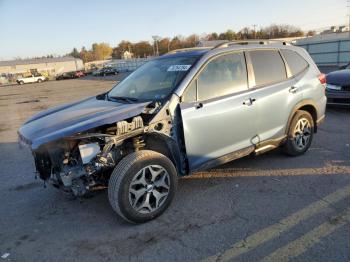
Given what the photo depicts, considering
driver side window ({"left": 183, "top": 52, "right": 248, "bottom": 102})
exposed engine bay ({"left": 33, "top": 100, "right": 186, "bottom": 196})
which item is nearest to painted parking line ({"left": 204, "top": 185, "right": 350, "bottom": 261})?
exposed engine bay ({"left": 33, "top": 100, "right": 186, "bottom": 196})

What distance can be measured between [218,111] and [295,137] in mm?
1890

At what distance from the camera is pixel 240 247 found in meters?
3.26

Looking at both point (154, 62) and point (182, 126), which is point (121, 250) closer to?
point (182, 126)

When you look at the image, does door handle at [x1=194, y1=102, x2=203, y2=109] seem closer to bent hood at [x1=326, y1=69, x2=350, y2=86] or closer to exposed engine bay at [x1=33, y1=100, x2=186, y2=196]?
exposed engine bay at [x1=33, y1=100, x2=186, y2=196]

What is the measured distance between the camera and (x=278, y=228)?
355cm

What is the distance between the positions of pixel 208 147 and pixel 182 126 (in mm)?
498

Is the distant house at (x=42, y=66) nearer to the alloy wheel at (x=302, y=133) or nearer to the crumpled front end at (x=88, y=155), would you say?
the alloy wheel at (x=302, y=133)

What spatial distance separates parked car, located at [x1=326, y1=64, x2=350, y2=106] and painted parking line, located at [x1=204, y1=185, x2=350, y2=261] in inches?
209

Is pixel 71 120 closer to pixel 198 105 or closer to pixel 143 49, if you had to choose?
pixel 198 105

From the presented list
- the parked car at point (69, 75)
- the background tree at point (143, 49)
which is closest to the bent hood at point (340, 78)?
the parked car at point (69, 75)

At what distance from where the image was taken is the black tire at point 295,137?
5.43 meters

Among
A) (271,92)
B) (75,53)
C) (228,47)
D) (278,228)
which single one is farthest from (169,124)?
(75,53)

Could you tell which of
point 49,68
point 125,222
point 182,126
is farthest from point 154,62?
point 49,68

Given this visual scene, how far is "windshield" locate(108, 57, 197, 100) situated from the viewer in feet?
14.2
